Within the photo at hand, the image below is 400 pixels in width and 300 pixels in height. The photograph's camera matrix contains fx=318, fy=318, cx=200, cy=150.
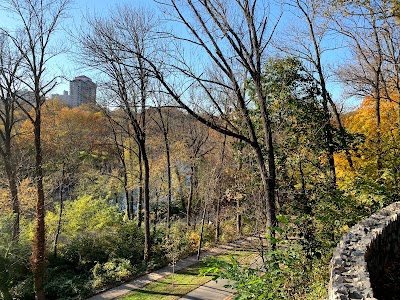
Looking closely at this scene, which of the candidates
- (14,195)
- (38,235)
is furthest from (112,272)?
(14,195)

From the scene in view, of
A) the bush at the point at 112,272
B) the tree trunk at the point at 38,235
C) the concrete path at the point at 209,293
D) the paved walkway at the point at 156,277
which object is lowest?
the paved walkway at the point at 156,277

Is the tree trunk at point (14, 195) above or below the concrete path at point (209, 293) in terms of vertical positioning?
above

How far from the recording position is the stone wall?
378 centimetres

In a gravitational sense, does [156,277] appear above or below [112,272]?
below

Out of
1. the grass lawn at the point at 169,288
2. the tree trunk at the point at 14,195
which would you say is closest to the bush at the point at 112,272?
the grass lawn at the point at 169,288

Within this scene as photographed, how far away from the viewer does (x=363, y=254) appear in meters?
4.81

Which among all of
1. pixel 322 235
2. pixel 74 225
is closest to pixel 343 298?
pixel 322 235

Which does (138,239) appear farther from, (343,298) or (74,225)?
(343,298)

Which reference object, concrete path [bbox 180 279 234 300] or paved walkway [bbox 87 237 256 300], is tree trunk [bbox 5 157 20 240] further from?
concrete path [bbox 180 279 234 300]

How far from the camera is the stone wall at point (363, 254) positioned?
378 cm

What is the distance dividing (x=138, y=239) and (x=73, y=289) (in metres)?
4.81

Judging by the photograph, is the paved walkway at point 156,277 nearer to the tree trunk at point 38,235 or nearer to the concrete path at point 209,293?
the concrete path at point 209,293

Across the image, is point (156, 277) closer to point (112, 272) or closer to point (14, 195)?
point (112, 272)

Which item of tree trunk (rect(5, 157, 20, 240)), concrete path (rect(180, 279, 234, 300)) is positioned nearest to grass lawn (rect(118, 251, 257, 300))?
concrete path (rect(180, 279, 234, 300))
